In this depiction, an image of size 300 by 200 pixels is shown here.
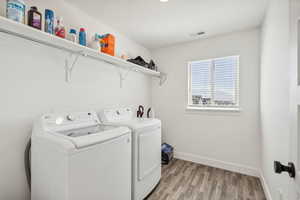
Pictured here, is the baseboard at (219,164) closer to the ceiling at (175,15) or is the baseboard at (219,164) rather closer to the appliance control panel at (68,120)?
the appliance control panel at (68,120)

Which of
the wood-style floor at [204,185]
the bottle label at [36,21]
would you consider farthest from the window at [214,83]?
the bottle label at [36,21]

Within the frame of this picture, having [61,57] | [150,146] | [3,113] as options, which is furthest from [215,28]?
[3,113]

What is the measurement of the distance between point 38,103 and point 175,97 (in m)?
2.30

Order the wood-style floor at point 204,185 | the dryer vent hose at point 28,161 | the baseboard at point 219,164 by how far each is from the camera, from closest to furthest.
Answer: the dryer vent hose at point 28,161
the wood-style floor at point 204,185
the baseboard at point 219,164

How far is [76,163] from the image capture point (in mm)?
1015

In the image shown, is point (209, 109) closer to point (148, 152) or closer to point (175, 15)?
point (148, 152)

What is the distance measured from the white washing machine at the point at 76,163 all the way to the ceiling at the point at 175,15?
1463 millimetres

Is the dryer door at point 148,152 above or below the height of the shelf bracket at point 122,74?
below

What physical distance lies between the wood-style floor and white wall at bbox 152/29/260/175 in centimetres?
24

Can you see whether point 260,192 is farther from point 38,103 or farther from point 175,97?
point 38,103

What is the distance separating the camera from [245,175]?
234cm

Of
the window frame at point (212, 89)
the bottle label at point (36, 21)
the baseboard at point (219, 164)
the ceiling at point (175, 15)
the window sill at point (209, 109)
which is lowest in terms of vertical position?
the baseboard at point (219, 164)

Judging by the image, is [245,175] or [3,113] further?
[245,175]

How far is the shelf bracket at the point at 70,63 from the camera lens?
1696 millimetres
